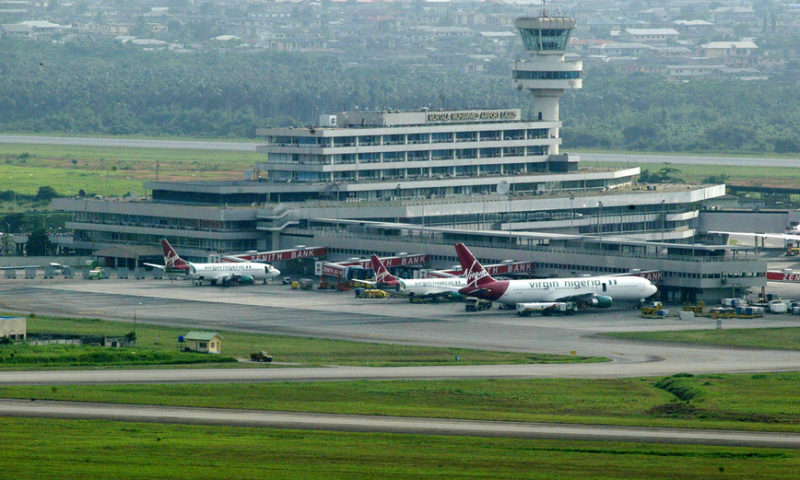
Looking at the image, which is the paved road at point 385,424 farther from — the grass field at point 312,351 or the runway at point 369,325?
the grass field at point 312,351

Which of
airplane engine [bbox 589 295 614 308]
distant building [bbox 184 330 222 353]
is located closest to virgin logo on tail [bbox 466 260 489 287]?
airplane engine [bbox 589 295 614 308]

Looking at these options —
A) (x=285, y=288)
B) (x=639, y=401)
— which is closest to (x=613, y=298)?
(x=285, y=288)

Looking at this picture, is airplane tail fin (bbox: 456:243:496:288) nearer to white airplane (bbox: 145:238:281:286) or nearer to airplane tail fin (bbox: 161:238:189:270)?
white airplane (bbox: 145:238:281:286)

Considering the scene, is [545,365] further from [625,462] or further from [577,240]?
[577,240]

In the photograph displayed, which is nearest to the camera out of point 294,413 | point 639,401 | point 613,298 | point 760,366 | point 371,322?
point 294,413

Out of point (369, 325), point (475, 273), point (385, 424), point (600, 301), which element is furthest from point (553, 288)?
Answer: point (385, 424)

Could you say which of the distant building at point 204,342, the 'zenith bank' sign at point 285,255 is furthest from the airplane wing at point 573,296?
the distant building at point 204,342
